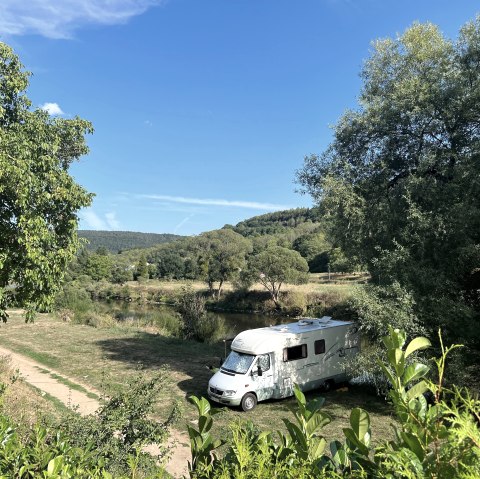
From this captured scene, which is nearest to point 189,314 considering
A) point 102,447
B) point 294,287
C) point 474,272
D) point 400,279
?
point 400,279

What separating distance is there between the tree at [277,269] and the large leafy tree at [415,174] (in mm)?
34418

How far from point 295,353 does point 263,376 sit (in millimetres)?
1470

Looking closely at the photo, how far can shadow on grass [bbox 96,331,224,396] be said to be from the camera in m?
15.0

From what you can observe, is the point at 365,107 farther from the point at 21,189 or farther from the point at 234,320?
the point at 234,320

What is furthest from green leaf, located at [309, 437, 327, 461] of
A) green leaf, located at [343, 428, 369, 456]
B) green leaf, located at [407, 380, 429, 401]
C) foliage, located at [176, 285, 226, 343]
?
foliage, located at [176, 285, 226, 343]

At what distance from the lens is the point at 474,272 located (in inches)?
414


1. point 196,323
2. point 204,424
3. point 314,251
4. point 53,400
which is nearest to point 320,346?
point 53,400

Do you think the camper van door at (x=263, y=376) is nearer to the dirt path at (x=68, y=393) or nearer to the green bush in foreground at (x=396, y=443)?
the dirt path at (x=68, y=393)

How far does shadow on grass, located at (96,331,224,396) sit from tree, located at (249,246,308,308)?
28.3m

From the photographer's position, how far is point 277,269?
49938 mm

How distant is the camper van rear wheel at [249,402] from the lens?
11.9m

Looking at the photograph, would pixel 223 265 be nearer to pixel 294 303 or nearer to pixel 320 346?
pixel 294 303

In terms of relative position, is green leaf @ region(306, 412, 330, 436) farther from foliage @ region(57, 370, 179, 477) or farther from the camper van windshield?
the camper van windshield

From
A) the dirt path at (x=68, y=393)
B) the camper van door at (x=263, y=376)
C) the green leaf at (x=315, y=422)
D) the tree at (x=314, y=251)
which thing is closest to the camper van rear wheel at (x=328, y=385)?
the camper van door at (x=263, y=376)
